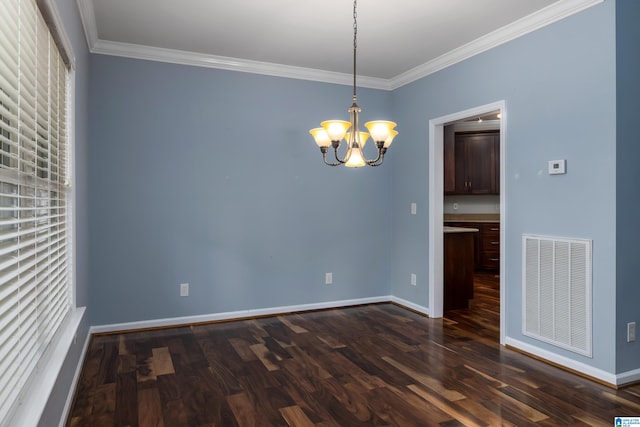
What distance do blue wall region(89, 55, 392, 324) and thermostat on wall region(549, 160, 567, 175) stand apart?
6.87 feet

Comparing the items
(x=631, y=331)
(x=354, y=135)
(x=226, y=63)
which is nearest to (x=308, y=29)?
(x=226, y=63)

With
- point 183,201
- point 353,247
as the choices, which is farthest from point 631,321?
point 183,201

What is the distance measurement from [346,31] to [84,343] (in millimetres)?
3210

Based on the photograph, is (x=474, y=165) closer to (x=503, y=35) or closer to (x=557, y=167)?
(x=503, y=35)

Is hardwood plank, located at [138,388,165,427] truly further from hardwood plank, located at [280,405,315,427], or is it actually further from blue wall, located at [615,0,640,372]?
blue wall, located at [615,0,640,372]

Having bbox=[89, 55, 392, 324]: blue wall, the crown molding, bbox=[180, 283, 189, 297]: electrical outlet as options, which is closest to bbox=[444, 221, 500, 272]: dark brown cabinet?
bbox=[89, 55, 392, 324]: blue wall

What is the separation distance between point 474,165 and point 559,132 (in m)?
4.02

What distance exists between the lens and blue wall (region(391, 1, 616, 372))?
2787 mm

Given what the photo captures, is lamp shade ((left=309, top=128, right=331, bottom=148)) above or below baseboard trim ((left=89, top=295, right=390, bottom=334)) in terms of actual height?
above

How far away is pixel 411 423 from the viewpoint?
2312 mm

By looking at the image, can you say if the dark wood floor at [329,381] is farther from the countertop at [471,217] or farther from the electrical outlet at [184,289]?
the countertop at [471,217]

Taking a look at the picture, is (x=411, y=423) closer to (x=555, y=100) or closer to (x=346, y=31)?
(x=555, y=100)

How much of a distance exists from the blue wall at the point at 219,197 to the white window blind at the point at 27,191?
4.50 ft

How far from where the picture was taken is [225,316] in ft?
14.0
